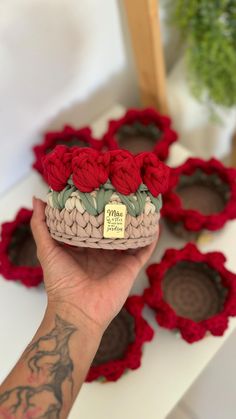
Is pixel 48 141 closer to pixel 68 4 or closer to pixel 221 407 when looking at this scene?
pixel 68 4

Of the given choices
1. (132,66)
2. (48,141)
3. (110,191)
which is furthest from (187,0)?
(110,191)

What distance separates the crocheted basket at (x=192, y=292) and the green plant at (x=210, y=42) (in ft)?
1.84

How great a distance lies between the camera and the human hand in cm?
73

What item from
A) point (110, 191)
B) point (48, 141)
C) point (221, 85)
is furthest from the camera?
point (221, 85)

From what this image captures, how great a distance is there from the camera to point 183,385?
84cm

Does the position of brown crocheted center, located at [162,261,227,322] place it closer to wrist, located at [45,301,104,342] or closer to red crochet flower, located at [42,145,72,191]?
wrist, located at [45,301,104,342]

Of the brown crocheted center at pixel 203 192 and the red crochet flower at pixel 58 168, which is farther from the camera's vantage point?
the brown crocheted center at pixel 203 192

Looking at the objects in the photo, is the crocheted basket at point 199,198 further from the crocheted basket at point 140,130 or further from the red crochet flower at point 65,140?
the red crochet flower at point 65,140

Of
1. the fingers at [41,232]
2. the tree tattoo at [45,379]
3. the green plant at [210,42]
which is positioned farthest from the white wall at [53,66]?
the tree tattoo at [45,379]

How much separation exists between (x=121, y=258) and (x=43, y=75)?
520 mm

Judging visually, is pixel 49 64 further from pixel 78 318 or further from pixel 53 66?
pixel 78 318

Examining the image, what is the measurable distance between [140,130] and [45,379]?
0.77 metres

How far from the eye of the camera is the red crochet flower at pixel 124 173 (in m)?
0.68

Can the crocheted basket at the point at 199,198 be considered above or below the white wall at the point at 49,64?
below
